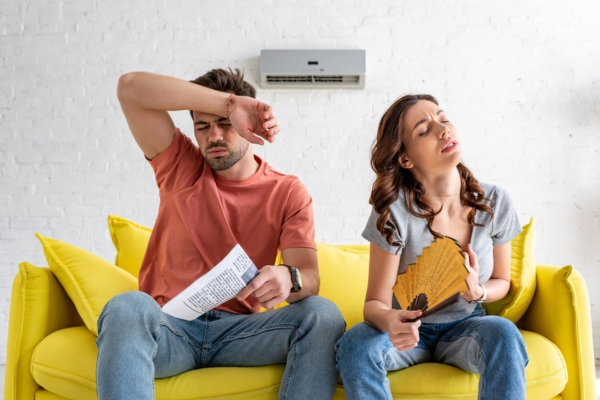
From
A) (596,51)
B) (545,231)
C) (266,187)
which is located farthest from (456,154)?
(596,51)

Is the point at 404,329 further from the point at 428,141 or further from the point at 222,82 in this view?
the point at 222,82

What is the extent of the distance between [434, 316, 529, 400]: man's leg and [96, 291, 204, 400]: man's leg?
0.80 metres

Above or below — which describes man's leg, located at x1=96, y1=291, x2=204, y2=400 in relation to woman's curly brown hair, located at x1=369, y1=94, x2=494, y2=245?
below

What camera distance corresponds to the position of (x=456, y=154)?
77.3 inches

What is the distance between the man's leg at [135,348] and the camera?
1.56m

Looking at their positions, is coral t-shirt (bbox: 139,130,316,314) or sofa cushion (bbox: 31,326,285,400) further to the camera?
coral t-shirt (bbox: 139,130,316,314)

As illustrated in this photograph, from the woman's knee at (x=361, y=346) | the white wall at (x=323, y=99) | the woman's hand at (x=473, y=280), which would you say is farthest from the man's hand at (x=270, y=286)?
the white wall at (x=323, y=99)

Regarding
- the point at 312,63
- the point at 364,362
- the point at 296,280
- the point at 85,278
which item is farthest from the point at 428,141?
the point at 312,63

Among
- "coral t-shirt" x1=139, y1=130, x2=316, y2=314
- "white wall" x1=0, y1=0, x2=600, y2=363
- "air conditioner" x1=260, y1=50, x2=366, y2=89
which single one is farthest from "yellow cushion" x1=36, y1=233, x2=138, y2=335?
"air conditioner" x1=260, y1=50, x2=366, y2=89

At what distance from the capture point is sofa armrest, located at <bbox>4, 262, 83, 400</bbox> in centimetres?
201

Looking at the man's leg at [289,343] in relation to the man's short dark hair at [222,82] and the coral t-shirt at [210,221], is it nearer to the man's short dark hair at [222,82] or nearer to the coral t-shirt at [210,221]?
the coral t-shirt at [210,221]

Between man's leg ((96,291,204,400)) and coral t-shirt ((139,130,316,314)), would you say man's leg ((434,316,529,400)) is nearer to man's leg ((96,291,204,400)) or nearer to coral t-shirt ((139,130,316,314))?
coral t-shirt ((139,130,316,314))

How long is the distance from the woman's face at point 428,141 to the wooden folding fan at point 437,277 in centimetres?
46

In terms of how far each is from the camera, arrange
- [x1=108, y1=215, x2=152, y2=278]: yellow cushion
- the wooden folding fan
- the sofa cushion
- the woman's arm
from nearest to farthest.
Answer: the wooden folding fan
the woman's arm
the sofa cushion
[x1=108, y1=215, x2=152, y2=278]: yellow cushion
